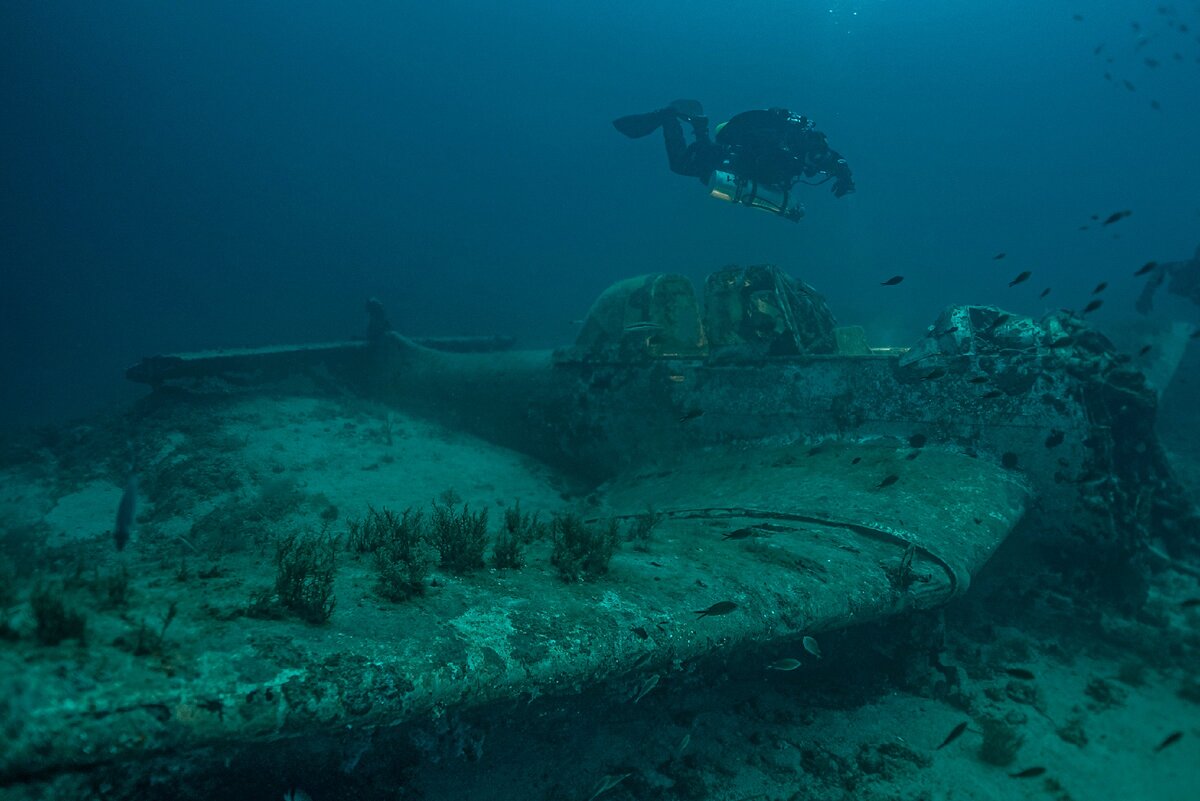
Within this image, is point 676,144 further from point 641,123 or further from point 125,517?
point 125,517

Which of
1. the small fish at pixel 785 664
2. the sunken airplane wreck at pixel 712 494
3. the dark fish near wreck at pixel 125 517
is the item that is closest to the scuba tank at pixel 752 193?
the sunken airplane wreck at pixel 712 494

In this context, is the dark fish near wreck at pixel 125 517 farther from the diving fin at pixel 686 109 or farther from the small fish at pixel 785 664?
the diving fin at pixel 686 109

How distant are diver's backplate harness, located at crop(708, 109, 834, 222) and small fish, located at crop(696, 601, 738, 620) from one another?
11.6 metres

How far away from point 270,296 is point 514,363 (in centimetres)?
7408

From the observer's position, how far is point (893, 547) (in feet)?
15.2

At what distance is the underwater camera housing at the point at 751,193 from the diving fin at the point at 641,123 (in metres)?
3.07

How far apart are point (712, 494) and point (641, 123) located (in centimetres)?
1284

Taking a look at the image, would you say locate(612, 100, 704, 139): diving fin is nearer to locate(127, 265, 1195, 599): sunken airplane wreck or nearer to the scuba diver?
the scuba diver

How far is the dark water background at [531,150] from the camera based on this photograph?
3265 inches

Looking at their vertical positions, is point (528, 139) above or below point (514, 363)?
above

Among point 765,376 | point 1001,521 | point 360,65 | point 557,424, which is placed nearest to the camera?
point 1001,521

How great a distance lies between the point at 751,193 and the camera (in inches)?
519

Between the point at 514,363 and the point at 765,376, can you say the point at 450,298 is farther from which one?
the point at 765,376

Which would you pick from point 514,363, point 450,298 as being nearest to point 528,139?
point 450,298
